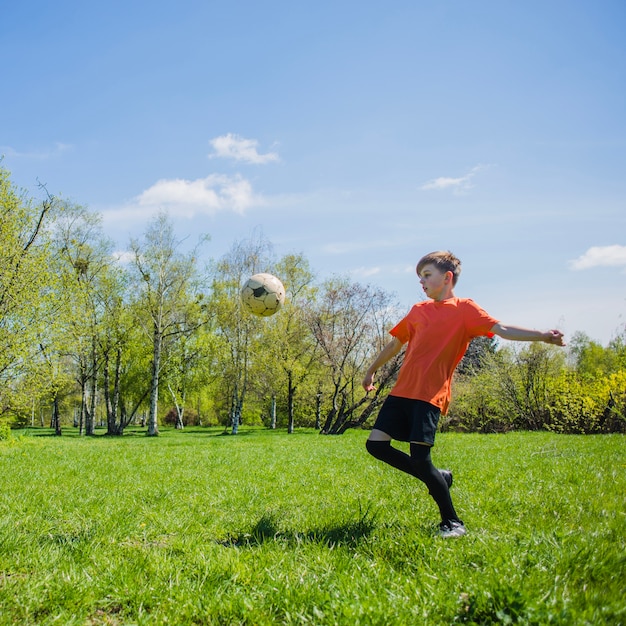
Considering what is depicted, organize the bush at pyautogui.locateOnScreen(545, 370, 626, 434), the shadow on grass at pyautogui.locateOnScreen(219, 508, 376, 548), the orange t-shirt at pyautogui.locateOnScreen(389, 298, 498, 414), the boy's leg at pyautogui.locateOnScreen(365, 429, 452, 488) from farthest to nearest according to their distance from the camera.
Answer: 1. the bush at pyautogui.locateOnScreen(545, 370, 626, 434)
2. the boy's leg at pyautogui.locateOnScreen(365, 429, 452, 488)
3. the orange t-shirt at pyautogui.locateOnScreen(389, 298, 498, 414)
4. the shadow on grass at pyautogui.locateOnScreen(219, 508, 376, 548)

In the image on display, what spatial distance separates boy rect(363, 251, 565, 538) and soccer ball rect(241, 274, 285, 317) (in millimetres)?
4251

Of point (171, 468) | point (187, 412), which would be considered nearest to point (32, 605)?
point (171, 468)

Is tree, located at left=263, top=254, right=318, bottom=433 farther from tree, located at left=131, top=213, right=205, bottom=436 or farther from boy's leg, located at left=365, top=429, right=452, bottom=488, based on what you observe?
boy's leg, located at left=365, top=429, right=452, bottom=488

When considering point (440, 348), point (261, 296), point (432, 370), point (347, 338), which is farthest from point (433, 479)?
point (347, 338)

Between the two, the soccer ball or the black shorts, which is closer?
the black shorts

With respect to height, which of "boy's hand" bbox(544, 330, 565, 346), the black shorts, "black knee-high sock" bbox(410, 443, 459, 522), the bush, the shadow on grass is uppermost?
"boy's hand" bbox(544, 330, 565, 346)

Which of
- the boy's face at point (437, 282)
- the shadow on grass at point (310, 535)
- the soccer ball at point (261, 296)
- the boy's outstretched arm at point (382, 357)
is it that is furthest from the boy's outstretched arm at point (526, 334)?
the soccer ball at point (261, 296)

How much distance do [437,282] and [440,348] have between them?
0.65m

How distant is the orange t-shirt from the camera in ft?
13.2

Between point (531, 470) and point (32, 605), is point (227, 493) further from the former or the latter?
point (531, 470)

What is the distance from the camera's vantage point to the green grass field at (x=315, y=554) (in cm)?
246

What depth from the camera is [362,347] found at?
30.1 meters

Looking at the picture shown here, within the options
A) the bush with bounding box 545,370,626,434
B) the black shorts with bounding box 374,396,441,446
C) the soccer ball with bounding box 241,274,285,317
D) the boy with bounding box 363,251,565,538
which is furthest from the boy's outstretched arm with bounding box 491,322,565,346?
the bush with bounding box 545,370,626,434

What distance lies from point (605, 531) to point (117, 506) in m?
4.41
